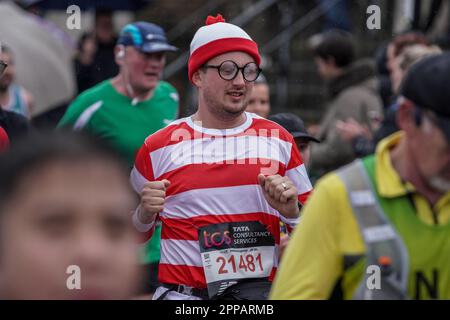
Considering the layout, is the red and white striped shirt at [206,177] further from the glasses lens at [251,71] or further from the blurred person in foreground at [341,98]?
the blurred person in foreground at [341,98]

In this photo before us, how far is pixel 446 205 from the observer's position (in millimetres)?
3785

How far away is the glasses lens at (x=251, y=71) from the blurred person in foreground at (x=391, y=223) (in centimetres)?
199

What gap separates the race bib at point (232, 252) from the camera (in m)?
Result: 5.50

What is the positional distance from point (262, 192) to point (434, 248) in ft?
6.04

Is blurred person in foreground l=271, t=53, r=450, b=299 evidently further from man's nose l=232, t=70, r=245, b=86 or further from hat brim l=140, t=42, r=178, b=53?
hat brim l=140, t=42, r=178, b=53

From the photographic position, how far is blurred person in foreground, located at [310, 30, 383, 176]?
903cm

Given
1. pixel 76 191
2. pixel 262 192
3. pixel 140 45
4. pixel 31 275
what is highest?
pixel 140 45

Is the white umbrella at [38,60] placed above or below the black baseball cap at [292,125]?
above

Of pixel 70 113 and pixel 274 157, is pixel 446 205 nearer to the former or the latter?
pixel 274 157

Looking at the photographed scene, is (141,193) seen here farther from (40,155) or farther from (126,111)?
(40,155)

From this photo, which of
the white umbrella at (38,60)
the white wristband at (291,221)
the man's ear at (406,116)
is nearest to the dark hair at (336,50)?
the white umbrella at (38,60)

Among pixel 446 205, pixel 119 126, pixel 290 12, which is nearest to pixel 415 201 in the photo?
pixel 446 205
